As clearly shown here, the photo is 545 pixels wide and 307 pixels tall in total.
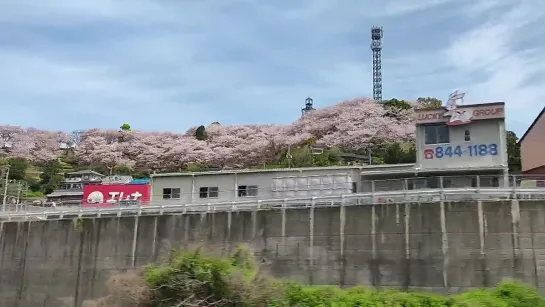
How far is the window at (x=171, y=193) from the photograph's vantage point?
1250 inches

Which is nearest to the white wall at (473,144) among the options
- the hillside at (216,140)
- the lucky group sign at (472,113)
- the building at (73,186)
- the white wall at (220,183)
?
the lucky group sign at (472,113)

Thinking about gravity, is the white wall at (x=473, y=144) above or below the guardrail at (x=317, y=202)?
above

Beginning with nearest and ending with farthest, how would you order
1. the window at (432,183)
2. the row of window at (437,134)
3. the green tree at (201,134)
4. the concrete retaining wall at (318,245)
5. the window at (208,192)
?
the concrete retaining wall at (318,245) < the window at (432,183) < the row of window at (437,134) < the window at (208,192) < the green tree at (201,134)

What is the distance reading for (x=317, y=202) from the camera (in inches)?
922

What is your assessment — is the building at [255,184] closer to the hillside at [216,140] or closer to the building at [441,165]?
the building at [441,165]

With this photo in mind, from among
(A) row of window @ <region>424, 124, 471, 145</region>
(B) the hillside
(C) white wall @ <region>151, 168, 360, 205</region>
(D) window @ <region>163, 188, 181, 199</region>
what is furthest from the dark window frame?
(B) the hillside

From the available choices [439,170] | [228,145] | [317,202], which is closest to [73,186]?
[228,145]

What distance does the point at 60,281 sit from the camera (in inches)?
1032

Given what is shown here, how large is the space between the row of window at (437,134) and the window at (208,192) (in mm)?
12947

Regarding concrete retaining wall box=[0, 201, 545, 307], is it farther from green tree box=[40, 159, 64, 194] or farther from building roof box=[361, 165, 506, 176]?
green tree box=[40, 159, 64, 194]

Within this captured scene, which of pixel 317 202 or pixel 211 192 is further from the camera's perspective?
pixel 211 192

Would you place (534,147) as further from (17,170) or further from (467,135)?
(17,170)

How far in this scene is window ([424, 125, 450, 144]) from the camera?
1003 inches

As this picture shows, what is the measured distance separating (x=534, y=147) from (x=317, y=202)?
24607mm
